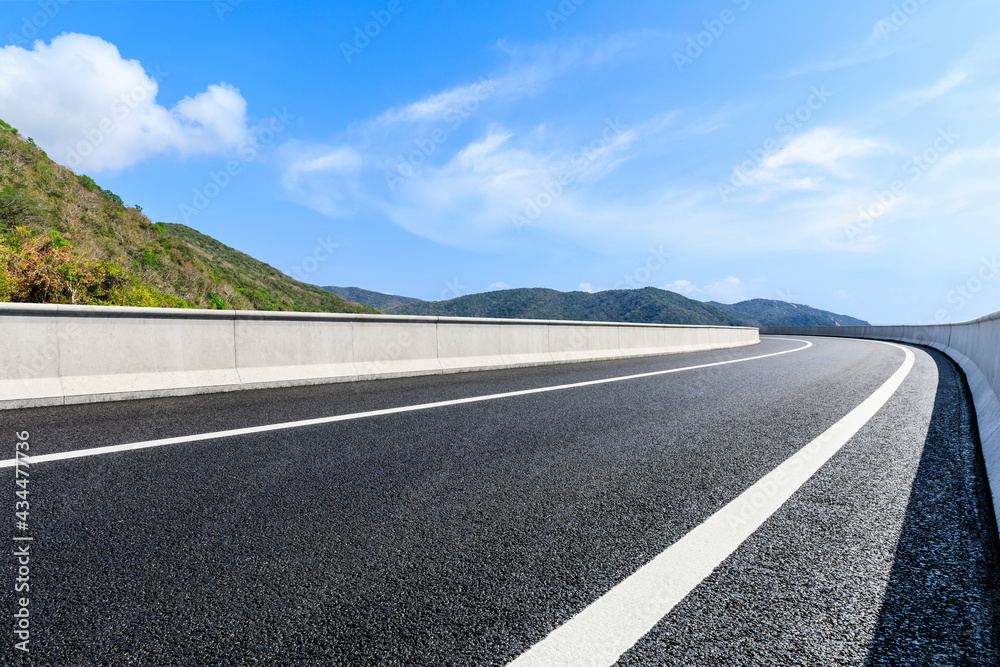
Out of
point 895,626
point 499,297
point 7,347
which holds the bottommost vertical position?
point 895,626

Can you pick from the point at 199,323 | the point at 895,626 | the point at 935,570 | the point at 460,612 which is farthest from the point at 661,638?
the point at 199,323

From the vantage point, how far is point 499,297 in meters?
149

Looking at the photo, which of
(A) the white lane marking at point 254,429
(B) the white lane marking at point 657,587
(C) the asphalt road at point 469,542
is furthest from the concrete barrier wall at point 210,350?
(B) the white lane marking at point 657,587

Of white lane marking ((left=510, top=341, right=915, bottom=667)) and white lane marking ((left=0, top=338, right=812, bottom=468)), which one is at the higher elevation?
white lane marking ((left=0, top=338, right=812, bottom=468))

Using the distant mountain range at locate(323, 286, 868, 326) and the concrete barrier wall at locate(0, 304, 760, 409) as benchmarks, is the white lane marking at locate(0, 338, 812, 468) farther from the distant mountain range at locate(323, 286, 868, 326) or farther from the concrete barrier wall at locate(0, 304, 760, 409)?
the distant mountain range at locate(323, 286, 868, 326)

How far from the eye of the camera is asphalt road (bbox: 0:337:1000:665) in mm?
1817

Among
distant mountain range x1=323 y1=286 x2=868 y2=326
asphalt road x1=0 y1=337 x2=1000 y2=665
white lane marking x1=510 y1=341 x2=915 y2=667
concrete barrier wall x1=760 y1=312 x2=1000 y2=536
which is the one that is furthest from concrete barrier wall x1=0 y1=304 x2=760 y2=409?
distant mountain range x1=323 y1=286 x2=868 y2=326

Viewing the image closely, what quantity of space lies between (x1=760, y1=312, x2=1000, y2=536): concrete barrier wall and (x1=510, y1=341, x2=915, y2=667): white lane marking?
46.7 inches

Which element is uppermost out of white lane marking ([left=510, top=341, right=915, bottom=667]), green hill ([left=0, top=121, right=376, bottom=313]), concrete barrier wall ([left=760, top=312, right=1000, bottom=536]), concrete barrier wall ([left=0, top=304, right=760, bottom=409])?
green hill ([left=0, top=121, right=376, bottom=313])

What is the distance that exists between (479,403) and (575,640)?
15.1 ft

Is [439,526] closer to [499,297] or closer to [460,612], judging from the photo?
[460,612]

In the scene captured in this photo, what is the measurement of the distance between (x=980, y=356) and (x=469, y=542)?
10.7 metres

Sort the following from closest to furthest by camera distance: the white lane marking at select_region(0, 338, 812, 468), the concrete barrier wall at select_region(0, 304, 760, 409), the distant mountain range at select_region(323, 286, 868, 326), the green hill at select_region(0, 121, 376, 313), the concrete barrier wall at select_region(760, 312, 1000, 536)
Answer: the white lane marking at select_region(0, 338, 812, 468) < the concrete barrier wall at select_region(760, 312, 1000, 536) < the concrete barrier wall at select_region(0, 304, 760, 409) < the green hill at select_region(0, 121, 376, 313) < the distant mountain range at select_region(323, 286, 868, 326)

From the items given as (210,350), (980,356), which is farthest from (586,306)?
(210,350)
